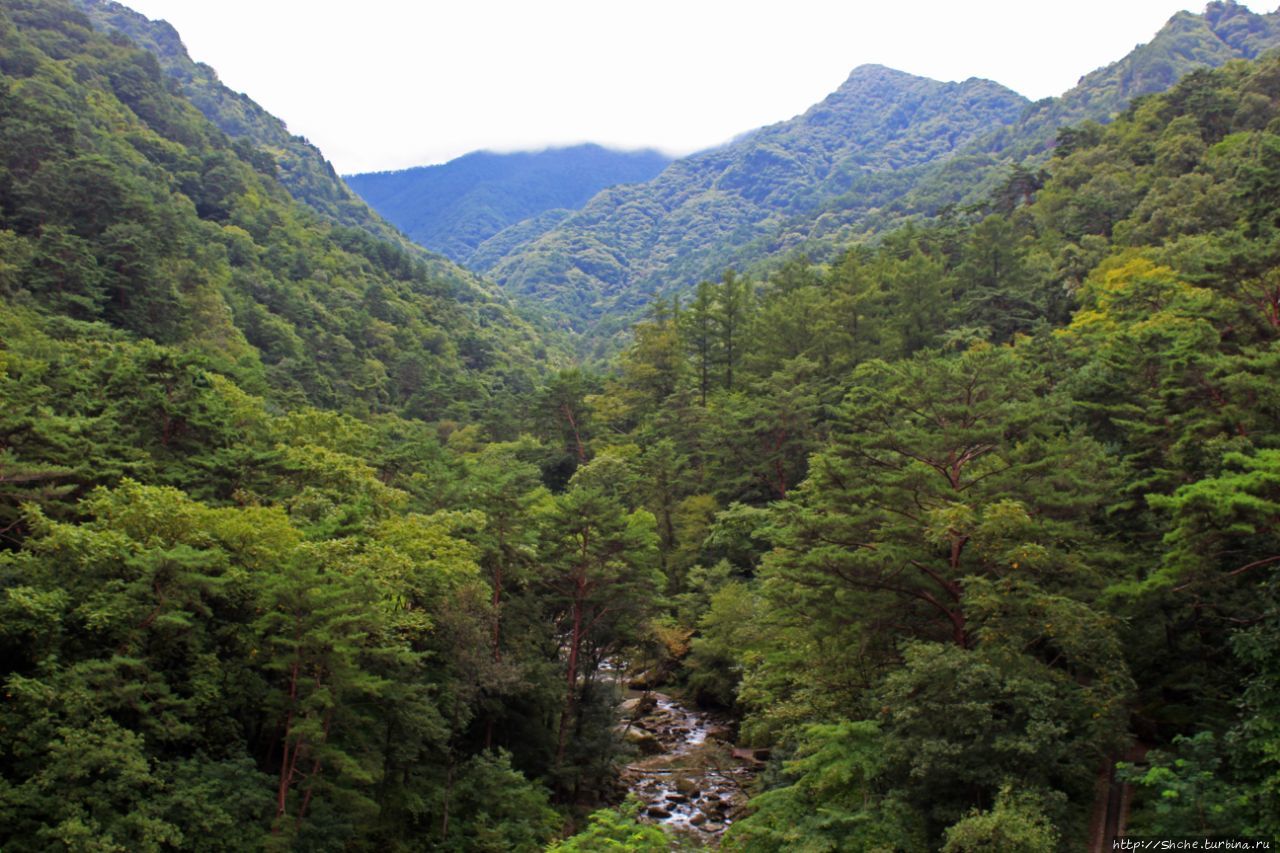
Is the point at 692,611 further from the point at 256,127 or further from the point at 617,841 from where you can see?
the point at 256,127

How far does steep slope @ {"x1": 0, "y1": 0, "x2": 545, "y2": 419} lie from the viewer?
41125 mm

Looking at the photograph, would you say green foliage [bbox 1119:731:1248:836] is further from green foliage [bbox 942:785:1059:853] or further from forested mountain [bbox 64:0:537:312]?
forested mountain [bbox 64:0:537:312]

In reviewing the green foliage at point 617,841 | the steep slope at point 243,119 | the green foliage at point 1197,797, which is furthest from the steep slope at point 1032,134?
the green foliage at point 1197,797

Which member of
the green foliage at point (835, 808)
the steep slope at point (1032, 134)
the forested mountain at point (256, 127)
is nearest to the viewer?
the green foliage at point (835, 808)

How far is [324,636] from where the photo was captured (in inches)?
586

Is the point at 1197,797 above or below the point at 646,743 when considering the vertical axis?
above

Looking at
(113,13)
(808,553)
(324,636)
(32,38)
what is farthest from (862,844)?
(113,13)

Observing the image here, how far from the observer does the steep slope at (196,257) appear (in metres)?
41.1

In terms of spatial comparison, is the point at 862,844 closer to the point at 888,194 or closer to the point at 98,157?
the point at 98,157

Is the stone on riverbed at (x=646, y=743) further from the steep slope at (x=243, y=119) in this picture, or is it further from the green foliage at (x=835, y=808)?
the steep slope at (x=243, y=119)

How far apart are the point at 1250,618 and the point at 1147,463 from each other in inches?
253

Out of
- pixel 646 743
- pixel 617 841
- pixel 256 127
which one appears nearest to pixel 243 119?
pixel 256 127

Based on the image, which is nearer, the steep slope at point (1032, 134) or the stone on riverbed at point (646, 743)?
the stone on riverbed at point (646, 743)

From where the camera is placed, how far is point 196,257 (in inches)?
2304
